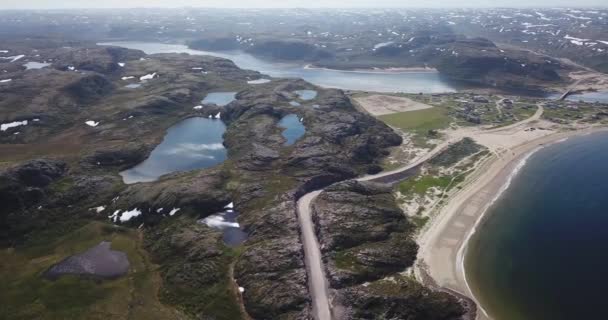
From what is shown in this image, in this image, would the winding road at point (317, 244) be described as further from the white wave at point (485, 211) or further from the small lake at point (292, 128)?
the small lake at point (292, 128)

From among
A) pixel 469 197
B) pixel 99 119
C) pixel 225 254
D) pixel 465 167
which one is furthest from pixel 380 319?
pixel 99 119

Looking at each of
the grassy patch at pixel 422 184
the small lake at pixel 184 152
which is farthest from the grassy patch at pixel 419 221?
the small lake at pixel 184 152

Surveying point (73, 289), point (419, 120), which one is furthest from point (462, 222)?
point (419, 120)

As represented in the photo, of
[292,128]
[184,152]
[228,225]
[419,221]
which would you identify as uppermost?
[419,221]

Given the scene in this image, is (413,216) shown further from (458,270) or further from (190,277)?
(190,277)

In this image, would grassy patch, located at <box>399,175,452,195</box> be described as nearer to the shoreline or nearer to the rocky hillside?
the shoreline

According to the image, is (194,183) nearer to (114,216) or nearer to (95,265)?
(114,216)
